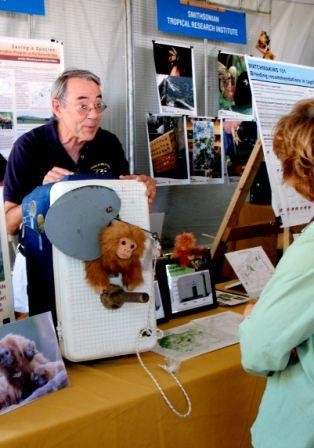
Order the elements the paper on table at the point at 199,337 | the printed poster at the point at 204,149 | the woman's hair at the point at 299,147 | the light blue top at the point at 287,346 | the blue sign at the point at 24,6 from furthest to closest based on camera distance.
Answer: the printed poster at the point at 204,149
the blue sign at the point at 24,6
the paper on table at the point at 199,337
the woman's hair at the point at 299,147
the light blue top at the point at 287,346

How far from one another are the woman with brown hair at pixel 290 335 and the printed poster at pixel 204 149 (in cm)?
228

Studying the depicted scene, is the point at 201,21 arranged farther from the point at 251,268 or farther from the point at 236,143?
the point at 251,268

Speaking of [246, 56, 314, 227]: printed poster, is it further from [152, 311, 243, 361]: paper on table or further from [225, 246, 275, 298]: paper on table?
[152, 311, 243, 361]: paper on table

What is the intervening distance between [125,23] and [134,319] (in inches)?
92.1

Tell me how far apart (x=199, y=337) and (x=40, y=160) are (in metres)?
0.84

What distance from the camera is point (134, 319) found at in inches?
42.9

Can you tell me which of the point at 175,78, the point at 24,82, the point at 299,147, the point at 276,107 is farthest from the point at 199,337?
the point at 175,78

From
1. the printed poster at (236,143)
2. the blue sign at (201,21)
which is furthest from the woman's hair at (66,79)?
the printed poster at (236,143)

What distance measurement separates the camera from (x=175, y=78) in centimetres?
316

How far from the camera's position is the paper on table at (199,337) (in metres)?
1.17

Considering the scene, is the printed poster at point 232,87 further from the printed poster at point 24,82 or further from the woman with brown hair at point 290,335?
the woman with brown hair at point 290,335

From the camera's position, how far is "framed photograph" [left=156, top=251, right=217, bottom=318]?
1.41 meters

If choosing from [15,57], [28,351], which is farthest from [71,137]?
[15,57]

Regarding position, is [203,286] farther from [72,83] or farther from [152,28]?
[152,28]
